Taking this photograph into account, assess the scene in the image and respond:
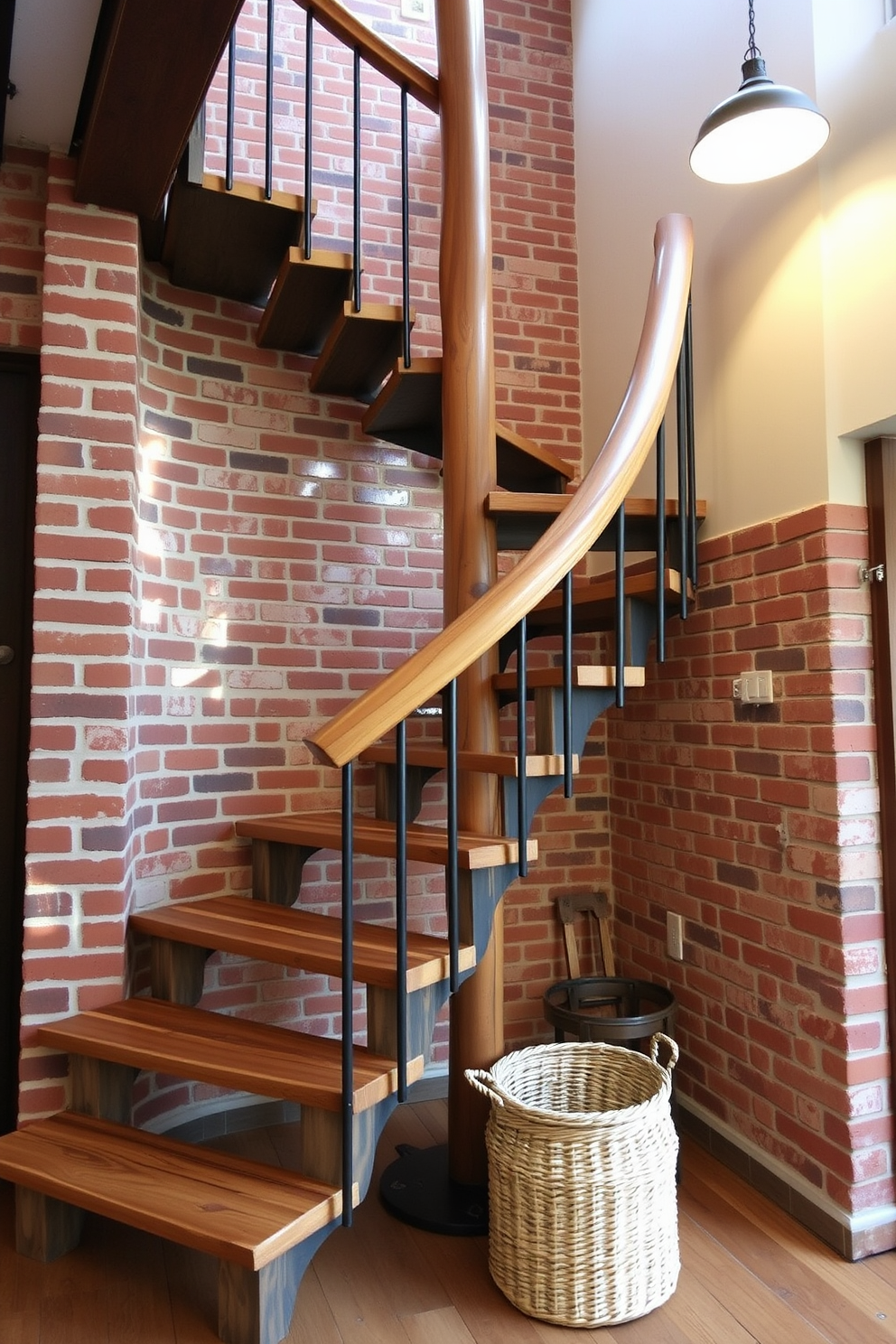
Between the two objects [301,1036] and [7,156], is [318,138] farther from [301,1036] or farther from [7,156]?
[301,1036]

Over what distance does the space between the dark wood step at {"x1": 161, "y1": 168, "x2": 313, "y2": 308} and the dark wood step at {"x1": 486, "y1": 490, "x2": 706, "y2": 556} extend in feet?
2.93

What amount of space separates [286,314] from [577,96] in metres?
1.59

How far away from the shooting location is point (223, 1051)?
199 cm

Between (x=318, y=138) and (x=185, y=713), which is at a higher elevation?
(x=318, y=138)

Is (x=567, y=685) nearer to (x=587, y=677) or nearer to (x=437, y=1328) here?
(x=587, y=677)

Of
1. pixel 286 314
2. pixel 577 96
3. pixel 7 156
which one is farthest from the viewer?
pixel 577 96

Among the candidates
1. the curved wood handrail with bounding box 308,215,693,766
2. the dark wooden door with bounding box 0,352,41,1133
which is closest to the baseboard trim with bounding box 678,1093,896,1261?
the curved wood handrail with bounding box 308,215,693,766

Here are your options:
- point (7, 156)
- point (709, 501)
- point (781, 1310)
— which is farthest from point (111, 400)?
point (781, 1310)

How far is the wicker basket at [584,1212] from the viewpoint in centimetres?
180

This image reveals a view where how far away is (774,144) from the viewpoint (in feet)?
6.42

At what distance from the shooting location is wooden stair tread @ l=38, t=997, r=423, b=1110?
179cm

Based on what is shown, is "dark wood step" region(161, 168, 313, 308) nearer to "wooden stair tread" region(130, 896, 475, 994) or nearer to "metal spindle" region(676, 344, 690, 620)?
"metal spindle" region(676, 344, 690, 620)

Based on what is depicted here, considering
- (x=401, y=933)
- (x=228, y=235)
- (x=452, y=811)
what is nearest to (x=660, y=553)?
(x=452, y=811)

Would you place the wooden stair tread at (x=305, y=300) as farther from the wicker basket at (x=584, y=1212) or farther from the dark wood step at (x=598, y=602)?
the wicker basket at (x=584, y=1212)
